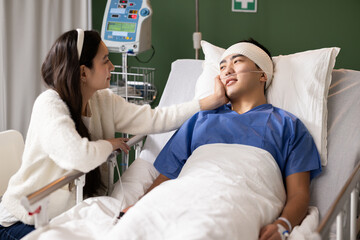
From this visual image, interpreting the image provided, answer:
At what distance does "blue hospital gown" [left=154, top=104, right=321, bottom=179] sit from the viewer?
2.06 meters

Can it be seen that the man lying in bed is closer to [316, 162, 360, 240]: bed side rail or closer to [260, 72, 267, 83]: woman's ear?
[260, 72, 267, 83]: woman's ear

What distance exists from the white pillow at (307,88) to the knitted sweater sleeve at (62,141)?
807mm

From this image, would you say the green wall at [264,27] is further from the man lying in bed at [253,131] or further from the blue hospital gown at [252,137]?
the blue hospital gown at [252,137]

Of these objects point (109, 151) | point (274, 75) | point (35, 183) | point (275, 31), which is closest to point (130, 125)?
point (109, 151)

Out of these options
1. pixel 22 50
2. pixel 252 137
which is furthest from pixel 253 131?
pixel 22 50

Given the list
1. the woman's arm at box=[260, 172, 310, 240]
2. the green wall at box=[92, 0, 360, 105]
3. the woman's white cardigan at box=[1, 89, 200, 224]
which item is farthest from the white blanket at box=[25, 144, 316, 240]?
the green wall at box=[92, 0, 360, 105]

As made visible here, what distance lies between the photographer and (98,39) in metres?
2.09

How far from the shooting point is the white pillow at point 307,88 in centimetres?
219

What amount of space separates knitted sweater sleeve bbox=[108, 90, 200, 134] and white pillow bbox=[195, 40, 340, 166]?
7.4 inches

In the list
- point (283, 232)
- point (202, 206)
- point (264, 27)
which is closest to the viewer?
point (202, 206)

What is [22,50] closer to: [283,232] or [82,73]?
[82,73]

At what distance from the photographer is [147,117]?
2.28 meters

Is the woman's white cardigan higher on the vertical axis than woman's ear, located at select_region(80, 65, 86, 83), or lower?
lower

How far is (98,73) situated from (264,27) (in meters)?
1.99
